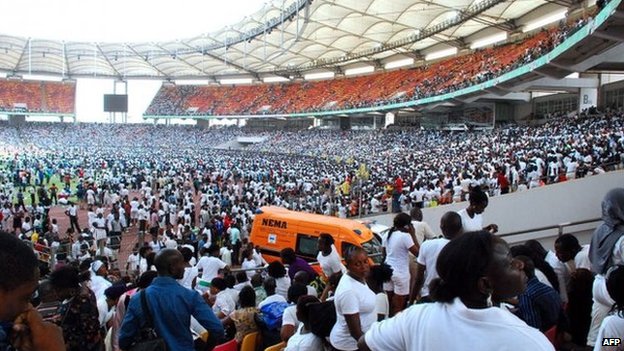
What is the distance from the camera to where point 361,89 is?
52000mm

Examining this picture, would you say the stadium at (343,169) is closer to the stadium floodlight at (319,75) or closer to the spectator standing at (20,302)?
the stadium floodlight at (319,75)

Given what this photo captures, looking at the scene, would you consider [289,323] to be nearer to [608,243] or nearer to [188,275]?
[608,243]

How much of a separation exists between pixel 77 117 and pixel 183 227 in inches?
2357

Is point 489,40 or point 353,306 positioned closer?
point 353,306

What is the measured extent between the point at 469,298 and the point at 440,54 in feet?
153

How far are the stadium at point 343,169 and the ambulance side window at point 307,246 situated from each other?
38mm

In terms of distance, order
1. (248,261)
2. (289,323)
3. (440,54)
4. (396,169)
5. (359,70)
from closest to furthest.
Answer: (289,323) → (248,261) → (396,169) → (440,54) → (359,70)

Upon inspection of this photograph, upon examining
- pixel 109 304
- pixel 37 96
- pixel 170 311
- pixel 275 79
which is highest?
pixel 275 79

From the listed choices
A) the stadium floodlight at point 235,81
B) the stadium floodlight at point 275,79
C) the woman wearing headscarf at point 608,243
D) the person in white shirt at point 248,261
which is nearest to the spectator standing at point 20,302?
the woman wearing headscarf at point 608,243

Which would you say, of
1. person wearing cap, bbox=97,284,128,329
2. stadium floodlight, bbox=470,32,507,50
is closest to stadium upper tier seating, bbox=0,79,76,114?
stadium floodlight, bbox=470,32,507,50

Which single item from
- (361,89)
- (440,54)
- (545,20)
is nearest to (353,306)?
(545,20)

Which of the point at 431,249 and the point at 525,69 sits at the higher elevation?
the point at 525,69

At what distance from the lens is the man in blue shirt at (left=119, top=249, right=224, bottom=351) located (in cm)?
325

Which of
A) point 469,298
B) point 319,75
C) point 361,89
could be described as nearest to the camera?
point 469,298
